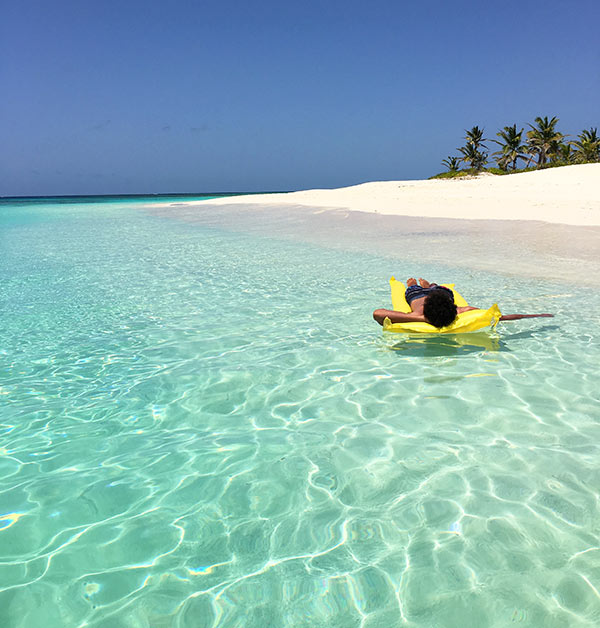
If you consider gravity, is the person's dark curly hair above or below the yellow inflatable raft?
above

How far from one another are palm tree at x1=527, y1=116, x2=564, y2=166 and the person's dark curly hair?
65.2 m

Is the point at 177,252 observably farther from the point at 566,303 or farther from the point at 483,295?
the point at 566,303

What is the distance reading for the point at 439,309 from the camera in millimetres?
6289

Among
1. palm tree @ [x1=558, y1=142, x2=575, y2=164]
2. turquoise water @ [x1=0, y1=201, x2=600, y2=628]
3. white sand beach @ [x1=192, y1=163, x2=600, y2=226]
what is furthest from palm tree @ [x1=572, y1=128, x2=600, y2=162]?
turquoise water @ [x1=0, y1=201, x2=600, y2=628]

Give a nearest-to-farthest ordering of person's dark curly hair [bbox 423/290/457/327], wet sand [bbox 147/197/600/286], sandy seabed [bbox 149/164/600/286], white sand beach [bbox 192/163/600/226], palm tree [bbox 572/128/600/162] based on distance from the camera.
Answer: person's dark curly hair [bbox 423/290/457/327]
wet sand [bbox 147/197/600/286]
sandy seabed [bbox 149/164/600/286]
white sand beach [bbox 192/163/600/226]
palm tree [bbox 572/128/600/162]

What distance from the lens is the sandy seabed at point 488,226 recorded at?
1245cm

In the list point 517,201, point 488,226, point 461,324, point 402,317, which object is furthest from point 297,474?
point 517,201

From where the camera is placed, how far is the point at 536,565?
2740 millimetres

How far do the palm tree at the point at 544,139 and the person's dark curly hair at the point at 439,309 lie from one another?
6523 centimetres

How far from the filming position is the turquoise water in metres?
2.60

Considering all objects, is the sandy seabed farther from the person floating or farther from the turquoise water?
the turquoise water

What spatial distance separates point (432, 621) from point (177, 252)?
14.8 meters

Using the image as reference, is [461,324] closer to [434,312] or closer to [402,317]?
[434,312]

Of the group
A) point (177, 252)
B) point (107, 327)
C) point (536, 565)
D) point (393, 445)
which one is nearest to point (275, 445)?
point (393, 445)
